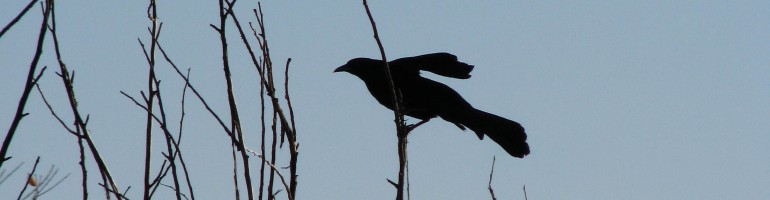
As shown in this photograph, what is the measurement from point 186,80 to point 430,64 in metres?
2.37

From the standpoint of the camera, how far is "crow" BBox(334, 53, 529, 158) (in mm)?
5062

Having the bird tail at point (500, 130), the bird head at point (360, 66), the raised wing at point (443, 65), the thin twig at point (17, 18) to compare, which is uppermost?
the bird head at point (360, 66)

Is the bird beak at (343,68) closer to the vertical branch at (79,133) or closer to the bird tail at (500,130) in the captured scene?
the bird tail at (500,130)

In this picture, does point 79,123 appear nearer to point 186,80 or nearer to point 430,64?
point 186,80

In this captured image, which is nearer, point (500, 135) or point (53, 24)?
point (53, 24)

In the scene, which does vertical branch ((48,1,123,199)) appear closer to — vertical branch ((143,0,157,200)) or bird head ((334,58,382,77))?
vertical branch ((143,0,157,200))

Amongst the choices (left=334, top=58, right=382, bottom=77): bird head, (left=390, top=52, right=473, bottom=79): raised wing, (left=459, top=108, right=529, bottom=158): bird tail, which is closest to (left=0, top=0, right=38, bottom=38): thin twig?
(left=390, top=52, right=473, bottom=79): raised wing

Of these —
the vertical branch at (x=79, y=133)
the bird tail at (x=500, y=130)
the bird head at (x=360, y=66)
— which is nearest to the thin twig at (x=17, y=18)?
the vertical branch at (x=79, y=133)

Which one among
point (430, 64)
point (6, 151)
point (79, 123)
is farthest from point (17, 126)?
point (430, 64)

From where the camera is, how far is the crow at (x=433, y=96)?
506cm

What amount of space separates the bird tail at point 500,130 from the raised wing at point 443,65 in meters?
0.53

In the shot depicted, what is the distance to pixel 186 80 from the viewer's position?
2766mm

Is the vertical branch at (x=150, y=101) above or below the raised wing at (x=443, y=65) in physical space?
below

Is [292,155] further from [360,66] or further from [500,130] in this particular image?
[360,66]
